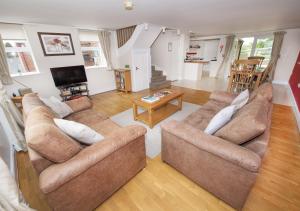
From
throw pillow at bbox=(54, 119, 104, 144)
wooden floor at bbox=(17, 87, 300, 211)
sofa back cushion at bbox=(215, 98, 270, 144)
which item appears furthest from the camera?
wooden floor at bbox=(17, 87, 300, 211)

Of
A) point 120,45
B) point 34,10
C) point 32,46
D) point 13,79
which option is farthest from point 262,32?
point 13,79

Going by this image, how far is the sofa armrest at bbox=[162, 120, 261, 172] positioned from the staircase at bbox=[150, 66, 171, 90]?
405cm

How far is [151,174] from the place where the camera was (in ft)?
5.30

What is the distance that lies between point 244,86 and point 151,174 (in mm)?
3912

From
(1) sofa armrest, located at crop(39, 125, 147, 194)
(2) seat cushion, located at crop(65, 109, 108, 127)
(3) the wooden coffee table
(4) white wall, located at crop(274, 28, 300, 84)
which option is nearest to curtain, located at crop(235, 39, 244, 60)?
(4) white wall, located at crop(274, 28, 300, 84)

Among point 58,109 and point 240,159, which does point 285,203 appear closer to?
point 240,159

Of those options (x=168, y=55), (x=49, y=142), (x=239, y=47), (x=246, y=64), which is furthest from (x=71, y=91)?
(x=239, y=47)

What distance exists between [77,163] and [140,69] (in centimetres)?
437

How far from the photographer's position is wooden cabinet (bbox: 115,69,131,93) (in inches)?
187

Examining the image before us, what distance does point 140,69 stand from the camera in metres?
4.99

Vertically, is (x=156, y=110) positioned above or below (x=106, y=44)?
below

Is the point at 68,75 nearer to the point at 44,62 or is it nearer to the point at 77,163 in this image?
the point at 44,62

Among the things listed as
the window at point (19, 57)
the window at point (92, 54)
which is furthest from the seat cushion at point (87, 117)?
the window at point (92, 54)

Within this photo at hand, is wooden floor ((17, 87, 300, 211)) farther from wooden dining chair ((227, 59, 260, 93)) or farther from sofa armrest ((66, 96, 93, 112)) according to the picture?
wooden dining chair ((227, 59, 260, 93))
